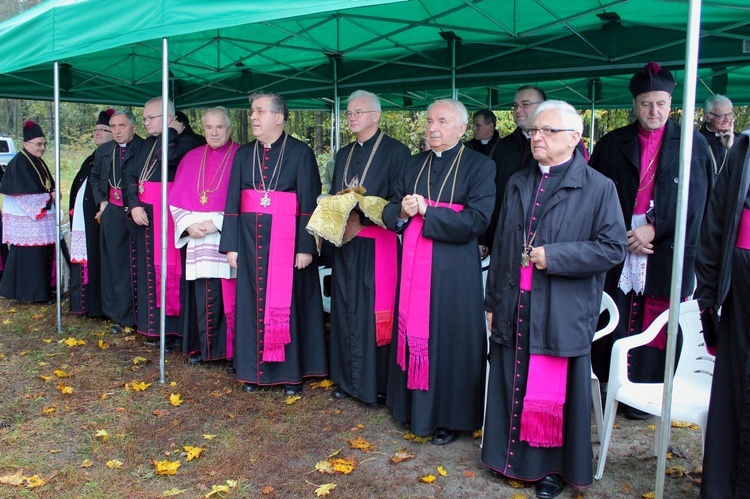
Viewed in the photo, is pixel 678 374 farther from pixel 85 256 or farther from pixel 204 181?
pixel 85 256

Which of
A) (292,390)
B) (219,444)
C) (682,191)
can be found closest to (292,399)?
(292,390)

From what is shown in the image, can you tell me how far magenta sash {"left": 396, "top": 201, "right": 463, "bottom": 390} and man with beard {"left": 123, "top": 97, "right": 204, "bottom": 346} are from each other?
2.40m

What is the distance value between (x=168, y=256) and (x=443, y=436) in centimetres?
283

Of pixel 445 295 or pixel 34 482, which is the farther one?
pixel 445 295

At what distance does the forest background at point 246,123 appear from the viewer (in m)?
14.4

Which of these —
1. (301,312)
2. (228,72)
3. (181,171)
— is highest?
(228,72)

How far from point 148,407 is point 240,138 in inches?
541

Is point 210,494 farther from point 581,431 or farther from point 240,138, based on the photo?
point 240,138

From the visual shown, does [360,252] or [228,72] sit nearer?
[360,252]

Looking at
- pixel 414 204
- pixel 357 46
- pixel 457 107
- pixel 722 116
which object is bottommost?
pixel 414 204

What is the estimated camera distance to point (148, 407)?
4.33m

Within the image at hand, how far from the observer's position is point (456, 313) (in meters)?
3.77

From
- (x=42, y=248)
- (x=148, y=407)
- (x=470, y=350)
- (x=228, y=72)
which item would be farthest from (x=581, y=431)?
(x=228, y=72)

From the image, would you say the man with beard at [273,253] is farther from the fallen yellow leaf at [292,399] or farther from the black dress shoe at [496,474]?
the black dress shoe at [496,474]
